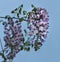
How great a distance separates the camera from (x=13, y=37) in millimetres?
3465

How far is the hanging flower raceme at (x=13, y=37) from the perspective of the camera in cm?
342

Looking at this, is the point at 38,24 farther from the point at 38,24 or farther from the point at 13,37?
the point at 13,37

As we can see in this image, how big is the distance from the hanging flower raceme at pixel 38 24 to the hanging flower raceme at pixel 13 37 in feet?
0.75

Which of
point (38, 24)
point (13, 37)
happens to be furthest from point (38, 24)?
point (13, 37)

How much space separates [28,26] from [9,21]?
0.38m

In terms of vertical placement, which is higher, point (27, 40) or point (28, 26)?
point (28, 26)

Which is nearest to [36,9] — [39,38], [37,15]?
[37,15]

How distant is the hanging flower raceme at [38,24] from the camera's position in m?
3.50

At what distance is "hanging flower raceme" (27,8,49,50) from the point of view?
3496 mm

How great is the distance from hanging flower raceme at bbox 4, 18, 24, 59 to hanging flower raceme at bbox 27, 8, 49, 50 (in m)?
0.23

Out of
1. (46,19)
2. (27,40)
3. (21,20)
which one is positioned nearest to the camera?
(21,20)

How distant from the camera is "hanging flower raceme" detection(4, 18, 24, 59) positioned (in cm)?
342

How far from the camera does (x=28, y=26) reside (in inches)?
141

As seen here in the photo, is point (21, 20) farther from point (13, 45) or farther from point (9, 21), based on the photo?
point (13, 45)
